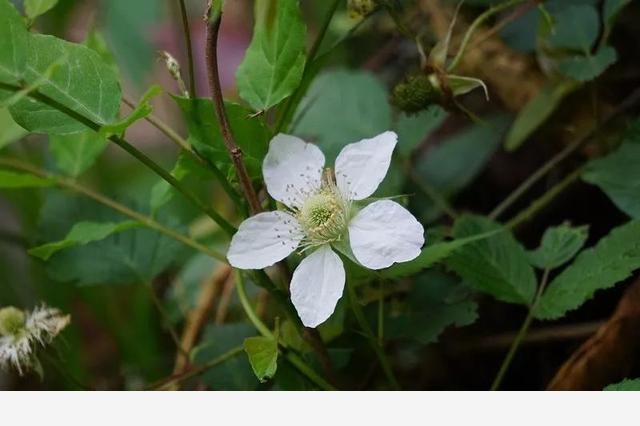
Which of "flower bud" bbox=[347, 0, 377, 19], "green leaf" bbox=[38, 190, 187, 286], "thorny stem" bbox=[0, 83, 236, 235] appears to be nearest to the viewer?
"thorny stem" bbox=[0, 83, 236, 235]

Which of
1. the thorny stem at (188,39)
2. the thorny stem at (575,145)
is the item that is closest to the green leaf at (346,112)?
the thorny stem at (575,145)

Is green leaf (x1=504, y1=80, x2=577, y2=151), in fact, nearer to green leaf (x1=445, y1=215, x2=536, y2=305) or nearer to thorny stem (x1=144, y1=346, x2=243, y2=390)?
green leaf (x1=445, y1=215, x2=536, y2=305)

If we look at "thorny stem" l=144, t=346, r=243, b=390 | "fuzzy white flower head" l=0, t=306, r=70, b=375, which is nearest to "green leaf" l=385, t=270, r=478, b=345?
"thorny stem" l=144, t=346, r=243, b=390

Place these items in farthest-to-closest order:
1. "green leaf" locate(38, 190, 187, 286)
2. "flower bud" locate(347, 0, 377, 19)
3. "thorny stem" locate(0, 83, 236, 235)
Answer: "green leaf" locate(38, 190, 187, 286) < "flower bud" locate(347, 0, 377, 19) < "thorny stem" locate(0, 83, 236, 235)

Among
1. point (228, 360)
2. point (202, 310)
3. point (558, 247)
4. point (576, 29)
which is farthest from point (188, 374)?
point (576, 29)

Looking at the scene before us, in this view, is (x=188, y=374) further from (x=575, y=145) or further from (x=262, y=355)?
(x=575, y=145)

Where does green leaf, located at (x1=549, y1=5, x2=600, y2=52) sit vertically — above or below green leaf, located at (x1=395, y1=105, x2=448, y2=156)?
above
